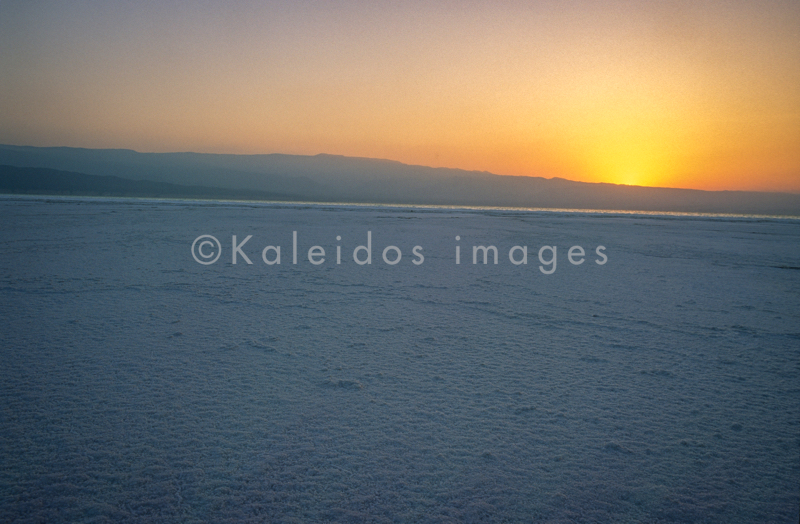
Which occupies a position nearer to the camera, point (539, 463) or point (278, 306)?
point (539, 463)

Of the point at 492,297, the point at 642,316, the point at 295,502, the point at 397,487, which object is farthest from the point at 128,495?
the point at 642,316

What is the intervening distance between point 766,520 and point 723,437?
526 mm

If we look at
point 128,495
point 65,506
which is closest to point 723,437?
point 128,495

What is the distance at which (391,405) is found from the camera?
83.5 inches

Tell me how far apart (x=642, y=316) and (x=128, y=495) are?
417 cm

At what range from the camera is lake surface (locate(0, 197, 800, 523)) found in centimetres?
150

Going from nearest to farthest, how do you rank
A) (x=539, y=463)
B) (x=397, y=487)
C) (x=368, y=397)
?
(x=397, y=487) < (x=539, y=463) < (x=368, y=397)

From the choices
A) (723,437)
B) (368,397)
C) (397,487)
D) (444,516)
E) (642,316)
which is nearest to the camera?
(444,516)

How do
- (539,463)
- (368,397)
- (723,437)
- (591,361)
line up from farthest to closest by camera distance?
(591,361) → (368,397) → (723,437) → (539,463)

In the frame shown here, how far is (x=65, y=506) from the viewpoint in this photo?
4.67 ft

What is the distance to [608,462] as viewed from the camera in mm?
1707

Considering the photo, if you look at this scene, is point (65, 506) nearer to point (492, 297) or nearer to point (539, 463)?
point (539, 463)

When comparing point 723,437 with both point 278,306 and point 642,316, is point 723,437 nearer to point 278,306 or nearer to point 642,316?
point 642,316

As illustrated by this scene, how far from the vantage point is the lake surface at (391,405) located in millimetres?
1498
